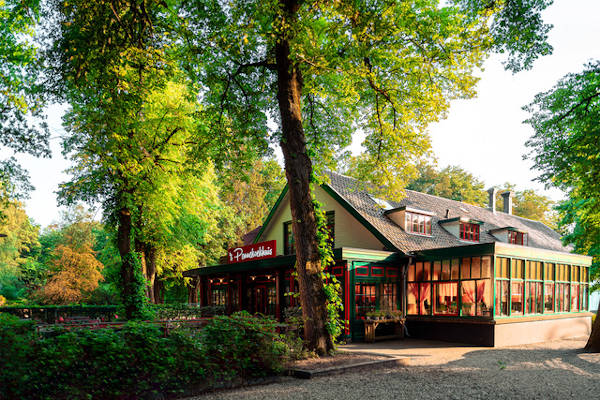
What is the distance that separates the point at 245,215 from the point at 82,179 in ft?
70.5

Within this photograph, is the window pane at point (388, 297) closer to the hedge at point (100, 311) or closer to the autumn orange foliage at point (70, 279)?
the hedge at point (100, 311)

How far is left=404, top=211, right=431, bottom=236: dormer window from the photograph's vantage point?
20.3 metres

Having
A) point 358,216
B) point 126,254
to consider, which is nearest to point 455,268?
point 358,216

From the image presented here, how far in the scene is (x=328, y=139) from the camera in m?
16.4

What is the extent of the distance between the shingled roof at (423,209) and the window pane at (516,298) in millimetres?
3670

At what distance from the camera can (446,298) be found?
55.0 ft

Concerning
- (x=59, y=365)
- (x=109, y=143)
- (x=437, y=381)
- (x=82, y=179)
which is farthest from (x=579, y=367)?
(x=82, y=179)

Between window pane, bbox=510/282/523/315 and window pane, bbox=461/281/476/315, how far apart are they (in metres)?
1.43

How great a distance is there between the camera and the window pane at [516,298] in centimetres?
1626

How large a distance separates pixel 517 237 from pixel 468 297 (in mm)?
10817

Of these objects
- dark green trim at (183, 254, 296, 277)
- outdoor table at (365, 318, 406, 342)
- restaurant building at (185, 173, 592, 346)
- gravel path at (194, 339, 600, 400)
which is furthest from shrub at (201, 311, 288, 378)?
dark green trim at (183, 254, 296, 277)

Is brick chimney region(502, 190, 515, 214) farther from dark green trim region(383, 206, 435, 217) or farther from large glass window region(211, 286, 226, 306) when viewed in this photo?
large glass window region(211, 286, 226, 306)

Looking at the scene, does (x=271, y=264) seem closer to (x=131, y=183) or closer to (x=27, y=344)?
(x=131, y=183)

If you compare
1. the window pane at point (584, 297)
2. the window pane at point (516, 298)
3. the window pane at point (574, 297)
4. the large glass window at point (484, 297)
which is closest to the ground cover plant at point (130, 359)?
the large glass window at point (484, 297)
